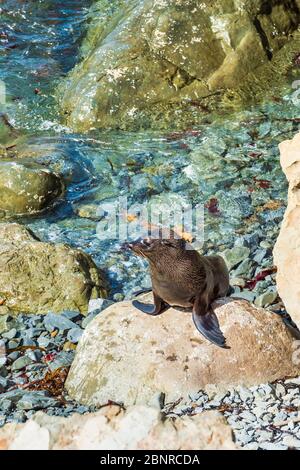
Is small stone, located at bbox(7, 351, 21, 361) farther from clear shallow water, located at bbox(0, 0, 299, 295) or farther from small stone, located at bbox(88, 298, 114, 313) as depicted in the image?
clear shallow water, located at bbox(0, 0, 299, 295)

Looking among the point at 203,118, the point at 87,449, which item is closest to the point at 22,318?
the point at 87,449

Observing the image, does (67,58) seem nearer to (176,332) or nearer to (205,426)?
(176,332)

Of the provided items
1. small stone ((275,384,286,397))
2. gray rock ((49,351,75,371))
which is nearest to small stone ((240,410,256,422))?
small stone ((275,384,286,397))

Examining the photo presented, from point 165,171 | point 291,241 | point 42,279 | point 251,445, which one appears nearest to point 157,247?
point 291,241

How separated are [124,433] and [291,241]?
90.4 inches

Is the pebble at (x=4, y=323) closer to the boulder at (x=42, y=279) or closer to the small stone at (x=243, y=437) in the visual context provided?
the boulder at (x=42, y=279)

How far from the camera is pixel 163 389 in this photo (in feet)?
18.3

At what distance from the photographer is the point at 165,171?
965 centimetres

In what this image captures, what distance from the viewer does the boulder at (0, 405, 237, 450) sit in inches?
138

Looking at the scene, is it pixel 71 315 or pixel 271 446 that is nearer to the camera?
pixel 271 446

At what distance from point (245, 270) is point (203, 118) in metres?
3.59

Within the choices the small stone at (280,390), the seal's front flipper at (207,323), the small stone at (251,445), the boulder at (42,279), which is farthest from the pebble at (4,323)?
the small stone at (251,445)

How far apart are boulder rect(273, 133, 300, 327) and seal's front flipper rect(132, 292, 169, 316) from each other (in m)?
0.95

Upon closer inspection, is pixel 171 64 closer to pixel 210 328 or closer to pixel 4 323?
pixel 4 323
